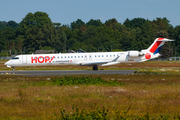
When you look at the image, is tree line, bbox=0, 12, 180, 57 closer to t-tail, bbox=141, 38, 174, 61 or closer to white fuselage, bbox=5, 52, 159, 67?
t-tail, bbox=141, 38, 174, 61

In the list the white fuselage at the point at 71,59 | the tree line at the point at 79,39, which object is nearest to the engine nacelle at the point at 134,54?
the white fuselage at the point at 71,59

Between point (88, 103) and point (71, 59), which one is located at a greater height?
point (71, 59)

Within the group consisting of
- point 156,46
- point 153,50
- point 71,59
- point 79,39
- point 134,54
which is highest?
point 79,39

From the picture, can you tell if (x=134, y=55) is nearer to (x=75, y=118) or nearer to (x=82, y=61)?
(x=82, y=61)

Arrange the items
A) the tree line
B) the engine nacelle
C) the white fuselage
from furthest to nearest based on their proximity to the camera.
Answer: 1. the tree line
2. the engine nacelle
3. the white fuselage

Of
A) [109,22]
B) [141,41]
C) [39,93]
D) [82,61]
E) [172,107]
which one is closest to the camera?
[172,107]

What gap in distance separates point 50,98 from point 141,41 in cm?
9678

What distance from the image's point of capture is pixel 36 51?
120 metres

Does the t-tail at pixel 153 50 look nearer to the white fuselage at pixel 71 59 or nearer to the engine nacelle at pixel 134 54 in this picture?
the white fuselage at pixel 71 59

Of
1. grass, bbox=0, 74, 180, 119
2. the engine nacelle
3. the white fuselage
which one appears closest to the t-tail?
the white fuselage

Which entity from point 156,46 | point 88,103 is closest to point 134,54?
point 156,46

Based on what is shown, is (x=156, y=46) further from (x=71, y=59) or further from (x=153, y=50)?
(x=71, y=59)

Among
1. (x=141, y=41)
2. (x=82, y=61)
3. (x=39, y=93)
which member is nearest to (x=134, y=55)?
(x=82, y=61)

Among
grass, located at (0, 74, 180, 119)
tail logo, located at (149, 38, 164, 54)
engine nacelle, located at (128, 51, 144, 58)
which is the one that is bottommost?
grass, located at (0, 74, 180, 119)
